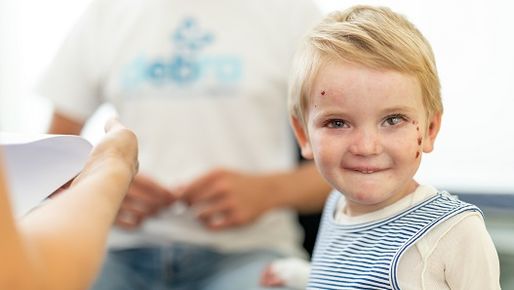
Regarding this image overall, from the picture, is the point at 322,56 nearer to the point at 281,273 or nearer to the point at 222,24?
the point at 281,273

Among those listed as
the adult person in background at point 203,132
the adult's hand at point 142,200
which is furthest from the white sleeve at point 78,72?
the adult's hand at point 142,200

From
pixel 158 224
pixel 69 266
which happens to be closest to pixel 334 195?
pixel 69 266

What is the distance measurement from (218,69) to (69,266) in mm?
815

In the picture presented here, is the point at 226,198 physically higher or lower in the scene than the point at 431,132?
lower

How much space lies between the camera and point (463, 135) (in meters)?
1.21

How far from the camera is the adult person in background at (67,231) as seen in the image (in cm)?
46

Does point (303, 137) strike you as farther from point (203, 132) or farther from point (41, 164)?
point (203, 132)

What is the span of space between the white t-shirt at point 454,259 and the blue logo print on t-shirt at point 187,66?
27.8 inches

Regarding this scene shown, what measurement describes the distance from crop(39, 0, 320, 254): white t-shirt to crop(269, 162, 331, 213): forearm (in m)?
0.05

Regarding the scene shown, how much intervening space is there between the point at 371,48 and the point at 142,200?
0.69m

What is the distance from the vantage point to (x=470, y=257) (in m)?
0.61

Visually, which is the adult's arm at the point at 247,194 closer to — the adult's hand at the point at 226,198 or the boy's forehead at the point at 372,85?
the adult's hand at the point at 226,198

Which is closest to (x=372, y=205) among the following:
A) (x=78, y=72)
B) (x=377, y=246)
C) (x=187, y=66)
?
(x=377, y=246)

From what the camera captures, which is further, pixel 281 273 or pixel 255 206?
pixel 255 206
